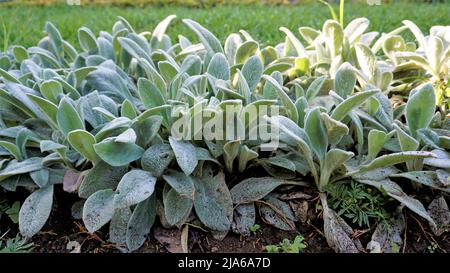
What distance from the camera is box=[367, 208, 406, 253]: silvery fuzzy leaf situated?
1554 millimetres

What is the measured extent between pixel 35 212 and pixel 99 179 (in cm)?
23

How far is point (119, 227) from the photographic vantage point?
62.0 inches

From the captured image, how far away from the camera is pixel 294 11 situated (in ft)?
14.1

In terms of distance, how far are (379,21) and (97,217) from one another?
283cm

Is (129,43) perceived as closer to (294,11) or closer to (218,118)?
(218,118)

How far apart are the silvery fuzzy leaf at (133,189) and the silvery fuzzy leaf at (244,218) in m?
0.30

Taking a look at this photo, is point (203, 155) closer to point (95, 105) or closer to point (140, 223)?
point (140, 223)

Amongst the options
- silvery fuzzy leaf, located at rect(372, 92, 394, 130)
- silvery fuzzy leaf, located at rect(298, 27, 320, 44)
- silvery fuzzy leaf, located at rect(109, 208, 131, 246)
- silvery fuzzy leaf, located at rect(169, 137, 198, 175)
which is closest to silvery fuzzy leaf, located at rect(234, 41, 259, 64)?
silvery fuzzy leaf, located at rect(298, 27, 320, 44)

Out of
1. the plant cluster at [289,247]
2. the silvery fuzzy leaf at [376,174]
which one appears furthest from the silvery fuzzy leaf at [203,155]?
the silvery fuzzy leaf at [376,174]

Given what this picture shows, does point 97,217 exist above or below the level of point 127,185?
below

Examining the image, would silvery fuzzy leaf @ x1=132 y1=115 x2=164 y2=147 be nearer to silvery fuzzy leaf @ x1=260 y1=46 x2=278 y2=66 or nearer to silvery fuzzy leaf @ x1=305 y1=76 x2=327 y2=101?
silvery fuzzy leaf @ x1=305 y1=76 x2=327 y2=101

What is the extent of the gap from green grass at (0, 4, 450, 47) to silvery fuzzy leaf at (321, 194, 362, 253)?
1.64 meters

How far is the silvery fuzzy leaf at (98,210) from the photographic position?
4.93 feet
